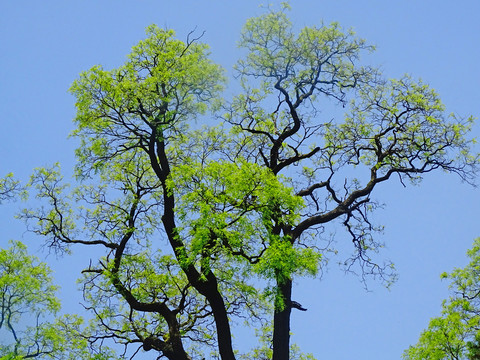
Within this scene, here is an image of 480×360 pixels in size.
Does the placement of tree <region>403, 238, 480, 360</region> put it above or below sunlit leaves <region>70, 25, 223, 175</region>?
below

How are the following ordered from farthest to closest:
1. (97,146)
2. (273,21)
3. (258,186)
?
(273,21) < (97,146) < (258,186)

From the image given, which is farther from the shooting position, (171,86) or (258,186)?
(171,86)

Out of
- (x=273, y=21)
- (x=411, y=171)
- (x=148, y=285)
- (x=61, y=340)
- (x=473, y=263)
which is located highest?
(x=273, y=21)

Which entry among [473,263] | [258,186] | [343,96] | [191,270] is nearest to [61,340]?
[191,270]

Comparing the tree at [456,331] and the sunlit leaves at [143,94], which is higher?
the sunlit leaves at [143,94]

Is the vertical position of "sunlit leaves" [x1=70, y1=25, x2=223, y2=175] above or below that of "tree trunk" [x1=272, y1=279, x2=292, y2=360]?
above

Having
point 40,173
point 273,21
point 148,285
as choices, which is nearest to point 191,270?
point 148,285

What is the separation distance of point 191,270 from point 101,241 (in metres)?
3.81

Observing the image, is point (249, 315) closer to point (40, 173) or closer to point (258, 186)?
point (258, 186)

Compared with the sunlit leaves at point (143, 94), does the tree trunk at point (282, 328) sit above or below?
below

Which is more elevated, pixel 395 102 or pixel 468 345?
pixel 395 102

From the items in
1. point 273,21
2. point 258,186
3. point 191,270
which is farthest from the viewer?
point 273,21

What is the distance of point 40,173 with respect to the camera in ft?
74.9

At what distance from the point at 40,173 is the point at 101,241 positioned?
345 cm
